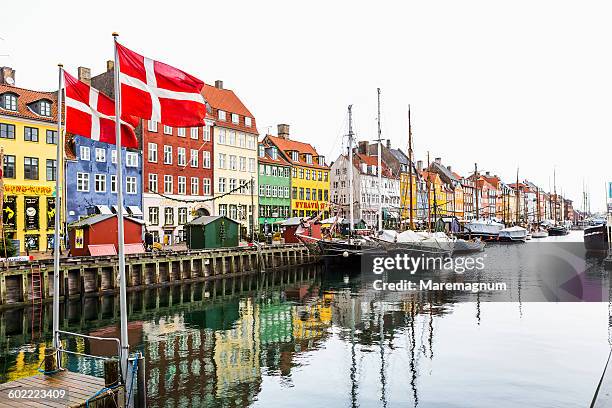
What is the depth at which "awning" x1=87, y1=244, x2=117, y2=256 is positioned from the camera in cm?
4006

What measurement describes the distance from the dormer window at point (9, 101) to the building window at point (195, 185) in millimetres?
22514

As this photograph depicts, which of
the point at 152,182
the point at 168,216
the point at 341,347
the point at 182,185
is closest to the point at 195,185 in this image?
the point at 182,185

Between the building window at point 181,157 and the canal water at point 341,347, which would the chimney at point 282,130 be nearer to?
the building window at point 181,157

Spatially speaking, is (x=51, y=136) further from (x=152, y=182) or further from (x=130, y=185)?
(x=152, y=182)

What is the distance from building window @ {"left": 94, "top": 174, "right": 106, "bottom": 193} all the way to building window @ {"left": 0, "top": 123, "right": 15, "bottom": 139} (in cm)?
935

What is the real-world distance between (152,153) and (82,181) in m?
9.83

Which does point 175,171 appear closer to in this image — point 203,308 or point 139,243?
point 139,243

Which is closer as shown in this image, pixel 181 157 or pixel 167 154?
pixel 167 154

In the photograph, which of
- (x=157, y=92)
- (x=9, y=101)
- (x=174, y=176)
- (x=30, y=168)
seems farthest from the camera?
(x=174, y=176)

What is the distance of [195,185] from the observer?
67.2m

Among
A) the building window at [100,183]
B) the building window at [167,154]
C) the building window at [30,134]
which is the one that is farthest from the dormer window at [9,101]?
the building window at [167,154]

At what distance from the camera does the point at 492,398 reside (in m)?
16.0

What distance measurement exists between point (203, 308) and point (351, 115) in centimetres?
3388

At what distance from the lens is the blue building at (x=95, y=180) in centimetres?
5316
